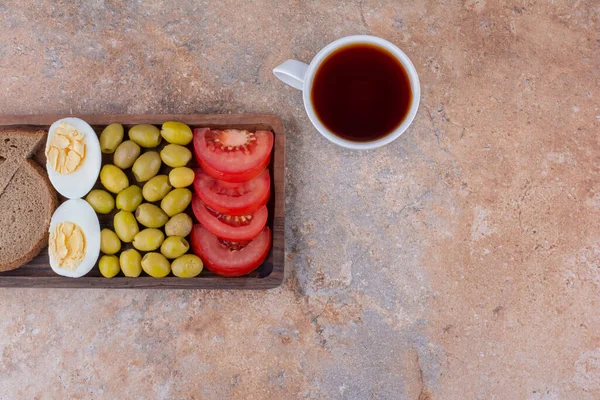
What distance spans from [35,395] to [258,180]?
0.81 meters

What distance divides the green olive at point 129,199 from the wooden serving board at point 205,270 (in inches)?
1.9

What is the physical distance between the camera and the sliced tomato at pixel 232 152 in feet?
3.58

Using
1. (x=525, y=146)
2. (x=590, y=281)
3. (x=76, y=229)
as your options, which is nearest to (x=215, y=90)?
(x=76, y=229)

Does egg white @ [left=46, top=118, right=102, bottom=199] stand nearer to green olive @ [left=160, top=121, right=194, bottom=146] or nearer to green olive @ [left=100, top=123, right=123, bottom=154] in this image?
green olive @ [left=100, top=123, right=123, bottom=154]

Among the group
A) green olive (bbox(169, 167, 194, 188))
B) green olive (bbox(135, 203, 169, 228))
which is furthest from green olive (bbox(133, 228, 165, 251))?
green olive (bbox(169, 167, 194, 188))

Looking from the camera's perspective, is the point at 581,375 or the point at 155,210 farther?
the point at 581,375

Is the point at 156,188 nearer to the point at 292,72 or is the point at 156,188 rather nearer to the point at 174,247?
the point at 174,247

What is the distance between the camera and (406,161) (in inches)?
48.8

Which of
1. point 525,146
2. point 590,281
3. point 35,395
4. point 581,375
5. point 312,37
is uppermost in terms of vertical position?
point 312,37

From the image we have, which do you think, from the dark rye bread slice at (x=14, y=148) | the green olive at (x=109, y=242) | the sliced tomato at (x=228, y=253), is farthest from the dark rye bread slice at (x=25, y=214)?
the sliced tomato at (x=228, y=253)

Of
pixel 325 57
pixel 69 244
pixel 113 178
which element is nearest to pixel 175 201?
pixel 113 178

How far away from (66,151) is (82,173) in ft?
0.21

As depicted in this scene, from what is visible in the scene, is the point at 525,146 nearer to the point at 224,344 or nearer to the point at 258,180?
the point at 258,180

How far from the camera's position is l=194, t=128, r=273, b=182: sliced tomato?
1.09 m
